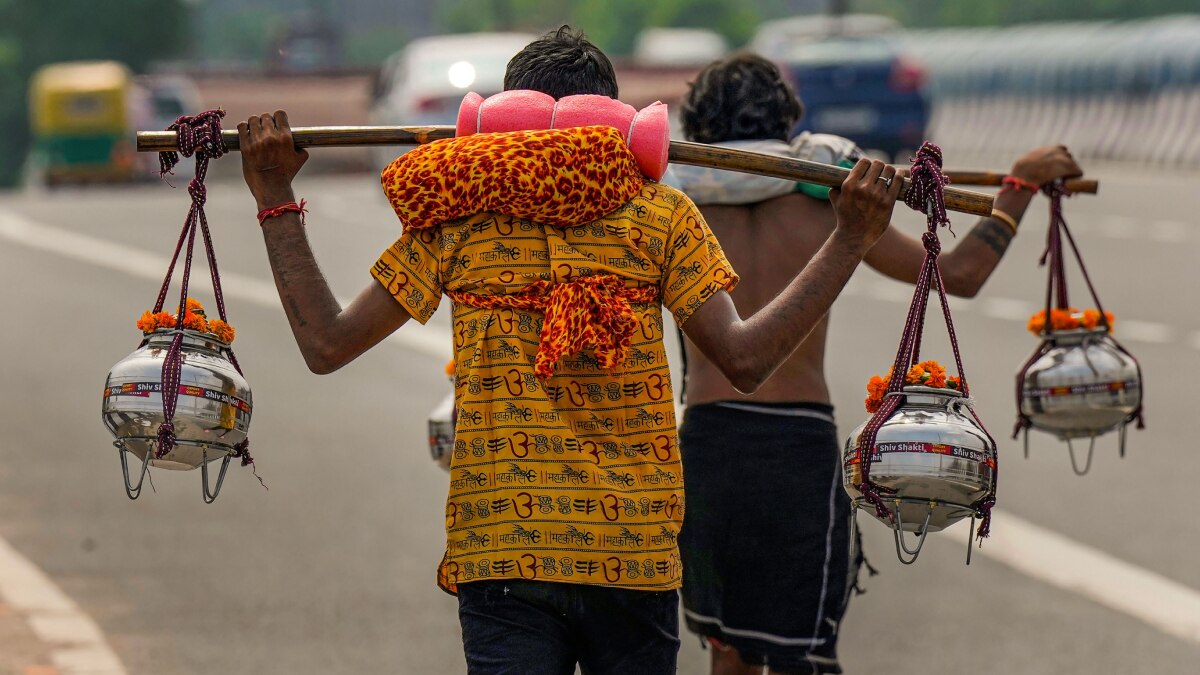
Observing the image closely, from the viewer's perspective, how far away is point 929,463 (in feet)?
12.1

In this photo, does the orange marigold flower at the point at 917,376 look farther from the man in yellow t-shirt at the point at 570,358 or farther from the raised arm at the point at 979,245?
the raised arm at the point at 979,245

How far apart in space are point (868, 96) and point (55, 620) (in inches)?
723

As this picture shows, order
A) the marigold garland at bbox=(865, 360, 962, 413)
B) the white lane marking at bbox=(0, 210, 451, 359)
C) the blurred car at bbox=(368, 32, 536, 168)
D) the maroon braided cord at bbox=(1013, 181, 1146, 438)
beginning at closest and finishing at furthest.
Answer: the marigold garland at bbox=(865, 360, 962, 413)
the maroon braided cord at bbox=(1013, 181, 1146, 438)
the white lane marking at bbox=(0, 210, 451, 359)
the blurred car at bbox=(368, 32, 536, 168)

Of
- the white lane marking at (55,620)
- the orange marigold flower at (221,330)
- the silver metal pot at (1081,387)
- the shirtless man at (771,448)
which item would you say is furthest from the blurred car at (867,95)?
the orange marigold flower at (221,330)

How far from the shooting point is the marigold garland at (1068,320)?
505 centimetres

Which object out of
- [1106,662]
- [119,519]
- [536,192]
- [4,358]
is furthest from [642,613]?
[4,358]

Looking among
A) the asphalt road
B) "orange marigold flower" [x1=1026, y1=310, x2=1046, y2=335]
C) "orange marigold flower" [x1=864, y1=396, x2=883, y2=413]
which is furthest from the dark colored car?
"orange marigold flower" [x1=864, y1=396, x2=883, y2=413]

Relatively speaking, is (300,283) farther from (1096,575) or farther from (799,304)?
(1096,575)

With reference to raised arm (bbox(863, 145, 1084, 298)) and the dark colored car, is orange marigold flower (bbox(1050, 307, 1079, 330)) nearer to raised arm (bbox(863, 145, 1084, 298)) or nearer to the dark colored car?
raised arm (bbox(863, 145, 1084, 298))

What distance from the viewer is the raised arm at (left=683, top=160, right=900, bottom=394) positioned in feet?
11.9

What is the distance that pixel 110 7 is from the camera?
6675 centimetres

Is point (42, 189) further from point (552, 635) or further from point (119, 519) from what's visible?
point (552, 635)

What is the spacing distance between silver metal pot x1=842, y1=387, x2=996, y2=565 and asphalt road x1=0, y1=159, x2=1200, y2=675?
3023 millimetres

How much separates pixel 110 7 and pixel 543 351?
6605 centimetres
